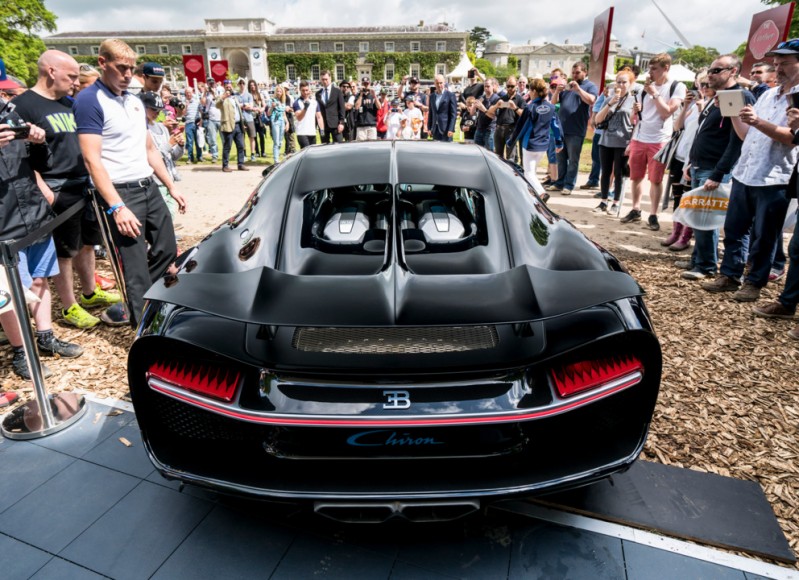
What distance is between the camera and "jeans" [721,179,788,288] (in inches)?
163

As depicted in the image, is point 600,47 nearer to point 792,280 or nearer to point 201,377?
point 792,280

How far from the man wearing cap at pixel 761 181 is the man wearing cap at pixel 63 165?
522 cm

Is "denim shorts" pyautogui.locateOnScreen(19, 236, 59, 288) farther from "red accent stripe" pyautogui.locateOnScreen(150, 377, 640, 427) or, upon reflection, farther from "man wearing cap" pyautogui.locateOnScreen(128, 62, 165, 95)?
"red accent stripe" pyautogui.locateOnScreen(150, 377, 640, 427)

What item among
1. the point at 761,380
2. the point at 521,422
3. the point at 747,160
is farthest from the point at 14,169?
the point at 747,160

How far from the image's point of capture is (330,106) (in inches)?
460

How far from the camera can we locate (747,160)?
13.9 ft

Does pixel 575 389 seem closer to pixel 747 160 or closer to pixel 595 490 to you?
pixel 595 490

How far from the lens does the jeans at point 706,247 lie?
16.1 feet

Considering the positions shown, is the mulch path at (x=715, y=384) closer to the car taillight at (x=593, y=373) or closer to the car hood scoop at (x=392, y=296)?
the car taillight at (x=593, y=373)

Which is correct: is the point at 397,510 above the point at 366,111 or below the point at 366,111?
below

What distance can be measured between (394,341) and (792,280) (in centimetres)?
401

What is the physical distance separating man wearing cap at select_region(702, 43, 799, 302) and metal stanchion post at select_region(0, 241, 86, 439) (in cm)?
511

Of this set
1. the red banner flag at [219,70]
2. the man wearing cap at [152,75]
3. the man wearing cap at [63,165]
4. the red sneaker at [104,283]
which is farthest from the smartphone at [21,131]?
the red banner flag at [219,70]

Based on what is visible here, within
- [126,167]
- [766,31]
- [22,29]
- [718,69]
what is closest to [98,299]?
[126,167]
